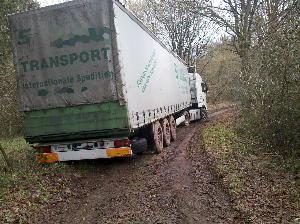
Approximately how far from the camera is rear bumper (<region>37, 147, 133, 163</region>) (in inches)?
344

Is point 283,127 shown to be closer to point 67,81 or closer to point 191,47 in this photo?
point 67,81

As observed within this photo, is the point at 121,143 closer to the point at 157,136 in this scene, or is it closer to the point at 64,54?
the point at 64,54

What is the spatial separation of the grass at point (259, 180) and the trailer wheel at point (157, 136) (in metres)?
1.49

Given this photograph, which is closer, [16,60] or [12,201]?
[12,201]

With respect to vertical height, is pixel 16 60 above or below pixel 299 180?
above

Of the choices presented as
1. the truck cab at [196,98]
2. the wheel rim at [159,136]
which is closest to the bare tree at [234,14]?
the truck cab at [196,98]

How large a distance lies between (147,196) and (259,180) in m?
2.26

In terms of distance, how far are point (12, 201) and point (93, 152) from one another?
2.31m

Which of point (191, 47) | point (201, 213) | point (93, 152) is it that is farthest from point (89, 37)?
point (191, 47)

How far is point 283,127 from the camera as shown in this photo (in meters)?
10.2

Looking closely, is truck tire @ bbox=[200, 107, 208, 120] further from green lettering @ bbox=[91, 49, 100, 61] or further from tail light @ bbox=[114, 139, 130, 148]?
green lettering @ bbox=[91, 49, 100, 61]

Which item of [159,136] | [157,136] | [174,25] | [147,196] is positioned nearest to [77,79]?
[147,196]

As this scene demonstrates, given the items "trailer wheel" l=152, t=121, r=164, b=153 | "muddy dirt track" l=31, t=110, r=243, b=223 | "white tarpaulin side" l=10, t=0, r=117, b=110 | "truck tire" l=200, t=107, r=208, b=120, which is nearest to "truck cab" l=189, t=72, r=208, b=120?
"truck tire" l=200, t=107, r=208, b=120

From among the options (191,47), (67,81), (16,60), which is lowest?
(67,81)
